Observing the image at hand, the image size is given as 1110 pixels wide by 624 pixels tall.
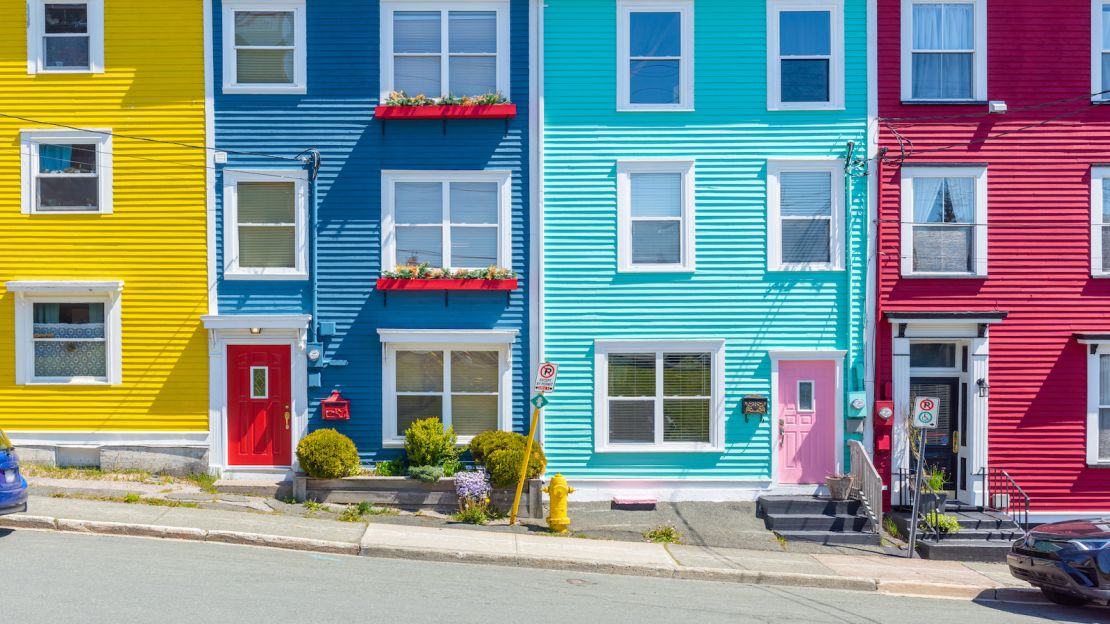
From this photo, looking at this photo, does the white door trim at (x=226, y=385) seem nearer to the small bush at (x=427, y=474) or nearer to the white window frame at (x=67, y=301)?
the white window frame at (x=67, y=301)

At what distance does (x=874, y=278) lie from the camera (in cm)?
1572

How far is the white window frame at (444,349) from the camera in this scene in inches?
610

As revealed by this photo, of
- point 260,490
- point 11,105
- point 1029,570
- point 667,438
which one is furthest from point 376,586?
point 11,105

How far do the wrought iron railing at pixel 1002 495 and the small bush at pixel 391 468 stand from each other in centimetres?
988

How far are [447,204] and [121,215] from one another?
5544 millimetres

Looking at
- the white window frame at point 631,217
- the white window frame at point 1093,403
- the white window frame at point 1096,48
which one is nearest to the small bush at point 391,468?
the white window frame at point 631,217

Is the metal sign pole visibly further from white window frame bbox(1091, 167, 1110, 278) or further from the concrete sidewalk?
white window frame bbox(1091, 167, 1110, 278)

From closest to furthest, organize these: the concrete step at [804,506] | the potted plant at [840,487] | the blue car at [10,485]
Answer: the blue car at [10,485], the concrete step at [804,506], the potted plant at [840,487]

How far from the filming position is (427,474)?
→ 1477cm

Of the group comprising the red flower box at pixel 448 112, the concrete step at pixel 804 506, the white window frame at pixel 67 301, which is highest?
the red flower box at pixel 448 112

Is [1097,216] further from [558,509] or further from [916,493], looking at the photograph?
[558,509]

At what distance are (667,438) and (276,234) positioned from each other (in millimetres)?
7628

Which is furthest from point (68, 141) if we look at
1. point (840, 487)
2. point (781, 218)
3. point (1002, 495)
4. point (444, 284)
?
point (1002, 495)

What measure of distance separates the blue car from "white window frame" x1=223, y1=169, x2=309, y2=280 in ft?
15.7
